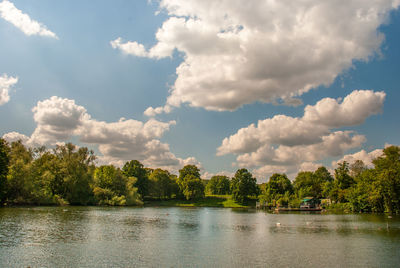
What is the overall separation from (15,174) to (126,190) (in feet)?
148

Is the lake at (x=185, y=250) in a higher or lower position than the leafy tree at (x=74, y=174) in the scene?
Answer: lower

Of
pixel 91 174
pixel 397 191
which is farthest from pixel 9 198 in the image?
pixel 397 191

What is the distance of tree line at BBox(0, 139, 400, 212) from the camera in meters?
88.9

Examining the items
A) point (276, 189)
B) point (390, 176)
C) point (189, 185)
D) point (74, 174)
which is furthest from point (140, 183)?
point (390, 176)

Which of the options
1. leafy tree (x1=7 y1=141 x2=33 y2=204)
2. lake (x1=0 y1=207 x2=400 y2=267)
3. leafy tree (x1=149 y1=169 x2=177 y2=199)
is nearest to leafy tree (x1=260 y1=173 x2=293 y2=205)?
leafy tree (x1=149 y1=169 x2=177 y2=199)

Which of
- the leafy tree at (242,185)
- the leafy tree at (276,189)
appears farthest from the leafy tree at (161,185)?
the leafy tree at (276,189)

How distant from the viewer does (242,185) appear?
148000 mm

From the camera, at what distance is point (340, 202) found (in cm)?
12069

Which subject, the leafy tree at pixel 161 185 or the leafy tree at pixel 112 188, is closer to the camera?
the leafy tree at pixel 112 188

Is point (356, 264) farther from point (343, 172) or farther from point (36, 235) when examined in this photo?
point (343, 172)

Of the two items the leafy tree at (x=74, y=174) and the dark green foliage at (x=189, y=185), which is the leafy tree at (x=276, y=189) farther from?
the leafy tree at (x=74, y=174)

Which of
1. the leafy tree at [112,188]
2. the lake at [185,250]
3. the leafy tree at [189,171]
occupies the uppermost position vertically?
the leafy tree at [189,171]

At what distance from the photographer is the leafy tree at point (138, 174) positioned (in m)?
153

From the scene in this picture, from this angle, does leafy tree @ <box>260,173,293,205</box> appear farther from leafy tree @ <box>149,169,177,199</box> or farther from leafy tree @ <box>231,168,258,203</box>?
leafy tree @ <box>149,169,177,199</box>
